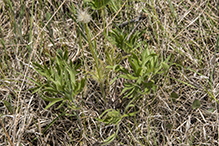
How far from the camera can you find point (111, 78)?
83.4 inches

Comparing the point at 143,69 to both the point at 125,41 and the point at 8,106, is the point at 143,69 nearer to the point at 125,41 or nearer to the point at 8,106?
the point at 125,41

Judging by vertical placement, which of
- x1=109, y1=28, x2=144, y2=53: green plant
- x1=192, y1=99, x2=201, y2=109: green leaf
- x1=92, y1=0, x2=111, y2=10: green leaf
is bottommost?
x1=192, y1=99, x2=201, y2=109: green leaf

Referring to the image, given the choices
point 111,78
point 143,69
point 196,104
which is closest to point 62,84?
point 111,78

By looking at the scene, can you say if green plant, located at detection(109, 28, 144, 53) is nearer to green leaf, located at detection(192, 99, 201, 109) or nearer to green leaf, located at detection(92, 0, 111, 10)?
green leaf, located at detection(92, 0, 111, 10)

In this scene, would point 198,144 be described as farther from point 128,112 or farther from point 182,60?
point 182,60

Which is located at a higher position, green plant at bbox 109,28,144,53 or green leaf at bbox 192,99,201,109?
green plant at bbox 109,28,144,53

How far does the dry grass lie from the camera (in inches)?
77.2

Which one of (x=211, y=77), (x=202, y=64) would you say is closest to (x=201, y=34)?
(x=202, y=64)

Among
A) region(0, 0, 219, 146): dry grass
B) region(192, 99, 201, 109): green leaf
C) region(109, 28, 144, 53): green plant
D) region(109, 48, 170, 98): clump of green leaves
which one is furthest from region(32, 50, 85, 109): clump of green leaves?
region(192, 99, 201, 109): green leaf

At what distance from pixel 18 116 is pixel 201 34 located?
77.8 inches

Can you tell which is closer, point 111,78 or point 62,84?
point 62,84

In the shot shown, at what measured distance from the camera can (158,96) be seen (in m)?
2.02

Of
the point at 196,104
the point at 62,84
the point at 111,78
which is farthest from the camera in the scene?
the point at 111,78

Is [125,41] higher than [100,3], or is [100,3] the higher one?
[100,3]
